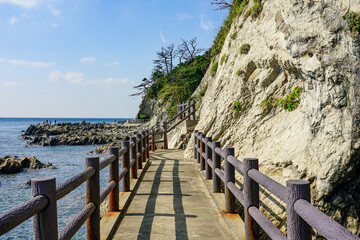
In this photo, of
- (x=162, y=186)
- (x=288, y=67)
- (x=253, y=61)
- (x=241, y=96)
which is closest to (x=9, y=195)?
(x=162, y=186)

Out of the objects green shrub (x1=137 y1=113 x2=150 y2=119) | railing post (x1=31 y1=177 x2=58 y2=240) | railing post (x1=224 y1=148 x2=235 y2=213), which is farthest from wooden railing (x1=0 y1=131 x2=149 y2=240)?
green shrub (x1=137 y1=113 x2=150 y2=119)

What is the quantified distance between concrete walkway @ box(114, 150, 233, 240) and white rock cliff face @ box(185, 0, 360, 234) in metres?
1.90

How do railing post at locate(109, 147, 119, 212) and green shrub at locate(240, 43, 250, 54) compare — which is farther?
green shrub at locate(240, 43, 250, 54)

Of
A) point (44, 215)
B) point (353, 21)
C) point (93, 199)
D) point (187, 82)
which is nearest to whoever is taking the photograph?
point (44, 215)

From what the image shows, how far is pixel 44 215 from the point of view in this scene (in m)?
2.67

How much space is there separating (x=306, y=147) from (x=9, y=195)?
1240cm

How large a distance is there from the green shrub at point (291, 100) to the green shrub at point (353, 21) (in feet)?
8.23

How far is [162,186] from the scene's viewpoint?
8062 millimetres

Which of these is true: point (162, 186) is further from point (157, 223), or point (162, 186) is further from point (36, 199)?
point (36, 199)

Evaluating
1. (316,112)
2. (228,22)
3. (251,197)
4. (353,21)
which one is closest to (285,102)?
(316,112)

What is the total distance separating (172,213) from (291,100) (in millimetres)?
4970

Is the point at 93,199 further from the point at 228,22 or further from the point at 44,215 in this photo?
the point at 228,22

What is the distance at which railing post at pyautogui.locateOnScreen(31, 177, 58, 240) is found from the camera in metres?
2.65

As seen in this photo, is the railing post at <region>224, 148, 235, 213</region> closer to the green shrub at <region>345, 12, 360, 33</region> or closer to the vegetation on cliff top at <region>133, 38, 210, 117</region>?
the green shrub at <region>345, 12, 360, 33</region>
